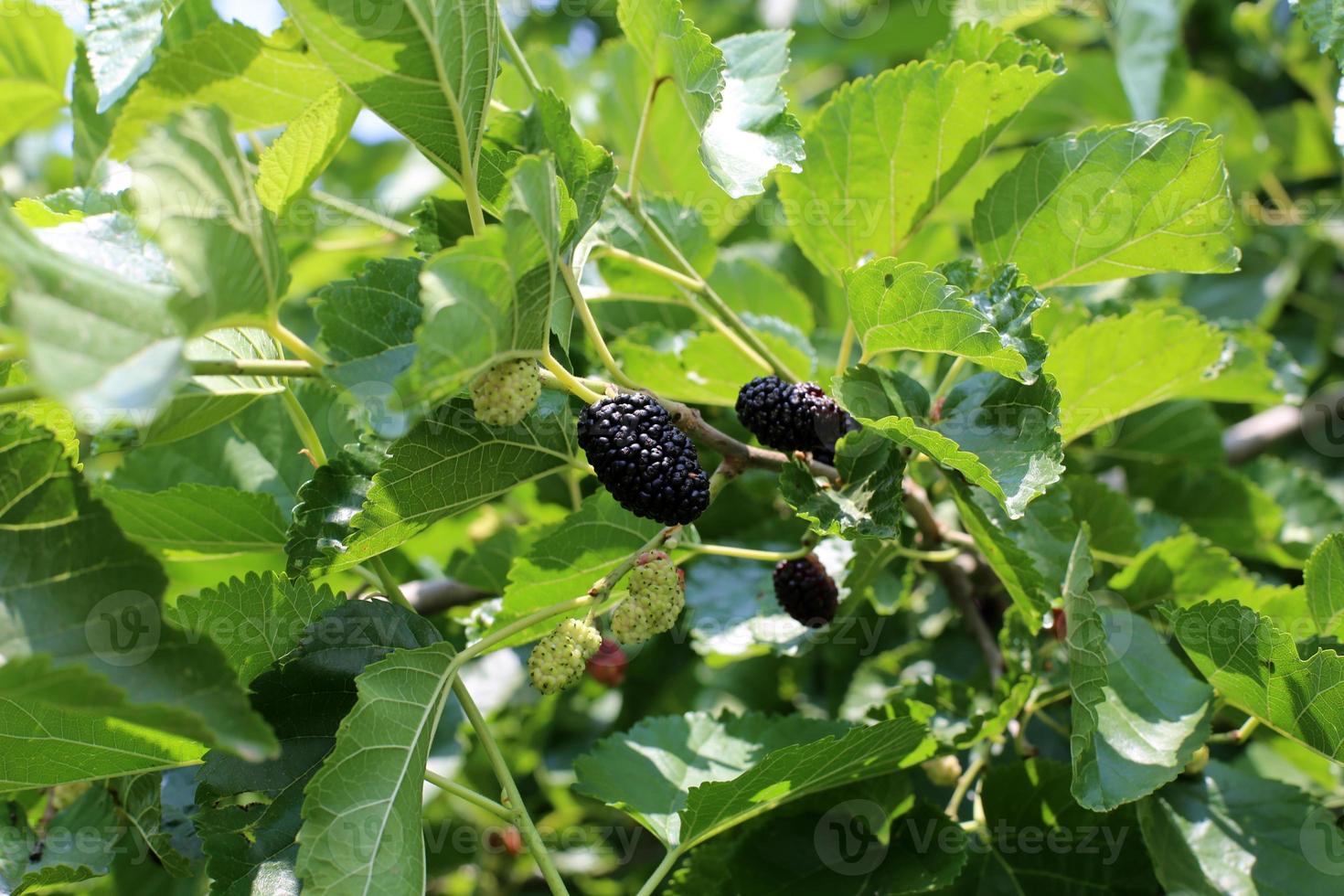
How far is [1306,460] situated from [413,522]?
1.65 metres

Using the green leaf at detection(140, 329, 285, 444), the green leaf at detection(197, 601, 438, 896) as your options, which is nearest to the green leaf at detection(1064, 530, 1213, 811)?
the green leaf at detection(197, 601, 438, 896)

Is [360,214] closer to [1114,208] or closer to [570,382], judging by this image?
[570,382]

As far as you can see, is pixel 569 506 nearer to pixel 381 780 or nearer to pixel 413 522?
pixel 413 522

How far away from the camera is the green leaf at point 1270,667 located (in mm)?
874

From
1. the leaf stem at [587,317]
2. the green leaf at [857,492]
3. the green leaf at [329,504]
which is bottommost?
the green leaf at [857,492]

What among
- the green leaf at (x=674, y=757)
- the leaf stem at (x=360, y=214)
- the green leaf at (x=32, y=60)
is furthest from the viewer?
the green leaf at (x=32, y=60)

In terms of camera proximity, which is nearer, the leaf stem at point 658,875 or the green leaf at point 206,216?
the green leaf at point 206,216

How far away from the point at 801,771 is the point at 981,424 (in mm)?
346

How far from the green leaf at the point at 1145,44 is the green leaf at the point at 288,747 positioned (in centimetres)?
140

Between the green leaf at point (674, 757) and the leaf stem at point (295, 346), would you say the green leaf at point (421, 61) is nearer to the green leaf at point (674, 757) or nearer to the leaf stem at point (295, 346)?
the leaf stem at point (295, 346)

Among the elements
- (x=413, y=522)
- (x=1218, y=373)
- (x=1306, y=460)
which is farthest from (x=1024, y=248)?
(x=1306, y=460)

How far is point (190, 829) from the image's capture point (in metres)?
1.06

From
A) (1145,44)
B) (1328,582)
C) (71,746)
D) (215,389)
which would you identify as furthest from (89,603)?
(1145,44)

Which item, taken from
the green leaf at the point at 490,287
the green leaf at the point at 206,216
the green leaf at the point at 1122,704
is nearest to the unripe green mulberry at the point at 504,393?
the green leaf at the point at 490,287
